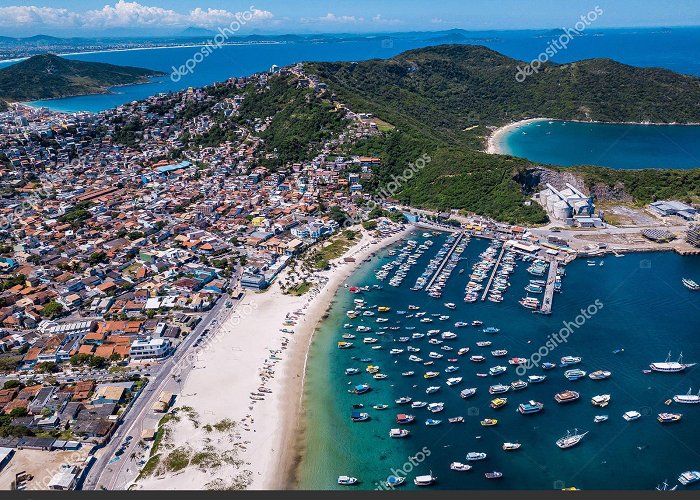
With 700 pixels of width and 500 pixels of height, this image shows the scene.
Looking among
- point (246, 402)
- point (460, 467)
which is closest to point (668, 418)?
point (460, 467)

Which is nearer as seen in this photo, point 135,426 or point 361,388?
point 135,426

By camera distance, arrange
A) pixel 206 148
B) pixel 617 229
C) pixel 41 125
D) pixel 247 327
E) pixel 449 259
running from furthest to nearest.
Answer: pixel 41 125, pixel 206 148, pixel 617 229, pixel 449 259, pixel 247 327

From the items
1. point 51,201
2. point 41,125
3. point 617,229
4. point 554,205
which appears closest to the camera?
point 617,229

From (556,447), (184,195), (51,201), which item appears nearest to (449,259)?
(556,447)

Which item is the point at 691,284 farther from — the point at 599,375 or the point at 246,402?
the point at 246,402

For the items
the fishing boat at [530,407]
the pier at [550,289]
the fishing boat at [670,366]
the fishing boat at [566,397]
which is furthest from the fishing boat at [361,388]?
the fishing boat at [670,366]

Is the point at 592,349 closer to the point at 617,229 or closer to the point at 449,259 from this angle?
the point at 449,259

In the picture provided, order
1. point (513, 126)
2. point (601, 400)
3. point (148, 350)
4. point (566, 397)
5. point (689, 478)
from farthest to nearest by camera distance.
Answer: point (513, 126), point (148, 350), point (566, 397), point (601, 400), point (689, 478)

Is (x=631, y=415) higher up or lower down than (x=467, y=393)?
higher up
